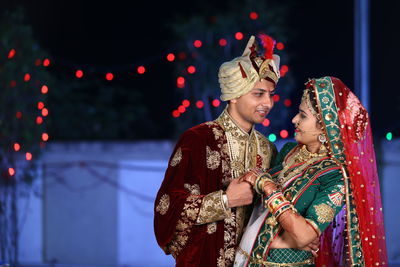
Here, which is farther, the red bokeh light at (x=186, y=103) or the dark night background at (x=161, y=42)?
the dark night background at (x=161, y=42)

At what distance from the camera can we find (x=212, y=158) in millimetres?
3402

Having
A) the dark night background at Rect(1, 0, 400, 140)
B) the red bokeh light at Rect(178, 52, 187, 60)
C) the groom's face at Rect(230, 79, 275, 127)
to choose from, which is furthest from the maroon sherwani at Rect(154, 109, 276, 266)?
the dark night background at Rect(1, 0, 400, 140)

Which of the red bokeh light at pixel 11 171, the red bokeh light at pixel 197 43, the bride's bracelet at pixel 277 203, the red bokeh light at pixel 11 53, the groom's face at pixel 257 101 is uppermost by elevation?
the red bokeh light at pixel 197 43

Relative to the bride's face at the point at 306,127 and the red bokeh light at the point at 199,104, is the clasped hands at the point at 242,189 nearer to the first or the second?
the bride's face at the point at 306,127

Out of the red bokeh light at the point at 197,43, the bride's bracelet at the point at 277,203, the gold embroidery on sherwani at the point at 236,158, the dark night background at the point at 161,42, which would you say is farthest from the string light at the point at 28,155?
the bride's bracelet at the point at 277,203

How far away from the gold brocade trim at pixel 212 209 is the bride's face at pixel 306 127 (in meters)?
0.44

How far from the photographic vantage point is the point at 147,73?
9.27 metres

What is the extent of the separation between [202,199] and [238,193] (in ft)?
0.61

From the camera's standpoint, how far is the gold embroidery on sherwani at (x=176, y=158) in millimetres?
3354

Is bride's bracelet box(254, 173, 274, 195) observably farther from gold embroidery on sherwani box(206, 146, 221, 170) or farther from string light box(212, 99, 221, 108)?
string light box(212, 99, 221, 108)

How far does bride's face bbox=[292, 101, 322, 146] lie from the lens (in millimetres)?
3096

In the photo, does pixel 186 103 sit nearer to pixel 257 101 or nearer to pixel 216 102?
pixel 216 102

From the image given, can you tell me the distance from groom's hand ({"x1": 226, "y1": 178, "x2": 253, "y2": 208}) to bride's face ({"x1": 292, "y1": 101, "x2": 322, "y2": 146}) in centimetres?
32

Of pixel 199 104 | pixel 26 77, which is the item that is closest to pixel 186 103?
pixel 199 104
